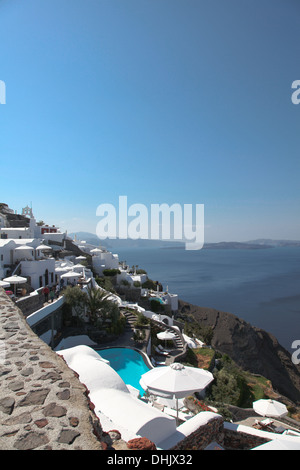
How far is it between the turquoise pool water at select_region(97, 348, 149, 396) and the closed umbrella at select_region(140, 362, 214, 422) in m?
4.59

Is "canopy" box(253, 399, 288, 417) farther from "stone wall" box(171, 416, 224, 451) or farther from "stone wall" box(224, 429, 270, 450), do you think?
"stone wall" box(171, 416, 224, 451)

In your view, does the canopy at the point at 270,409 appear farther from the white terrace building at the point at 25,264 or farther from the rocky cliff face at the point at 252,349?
the rocky cliff face at the point at 252,349

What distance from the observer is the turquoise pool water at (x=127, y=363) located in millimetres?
12966

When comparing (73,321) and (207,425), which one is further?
(73,321)

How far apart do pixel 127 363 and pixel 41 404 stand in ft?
41.0

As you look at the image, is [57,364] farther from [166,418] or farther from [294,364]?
[294,364]

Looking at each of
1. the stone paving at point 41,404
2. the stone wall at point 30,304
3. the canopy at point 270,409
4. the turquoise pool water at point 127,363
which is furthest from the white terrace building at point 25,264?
the stone paving at point 41,404

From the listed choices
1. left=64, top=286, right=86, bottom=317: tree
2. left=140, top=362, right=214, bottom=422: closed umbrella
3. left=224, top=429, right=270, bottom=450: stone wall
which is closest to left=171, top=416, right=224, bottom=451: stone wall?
left=224, top=429, right=270, bottom=450: stone wall

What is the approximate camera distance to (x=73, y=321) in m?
17.4

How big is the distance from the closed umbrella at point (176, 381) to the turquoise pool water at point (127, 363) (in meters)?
4.59

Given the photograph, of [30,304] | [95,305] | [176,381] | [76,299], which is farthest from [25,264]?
[176,381]

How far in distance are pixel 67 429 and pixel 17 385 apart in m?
1.12
